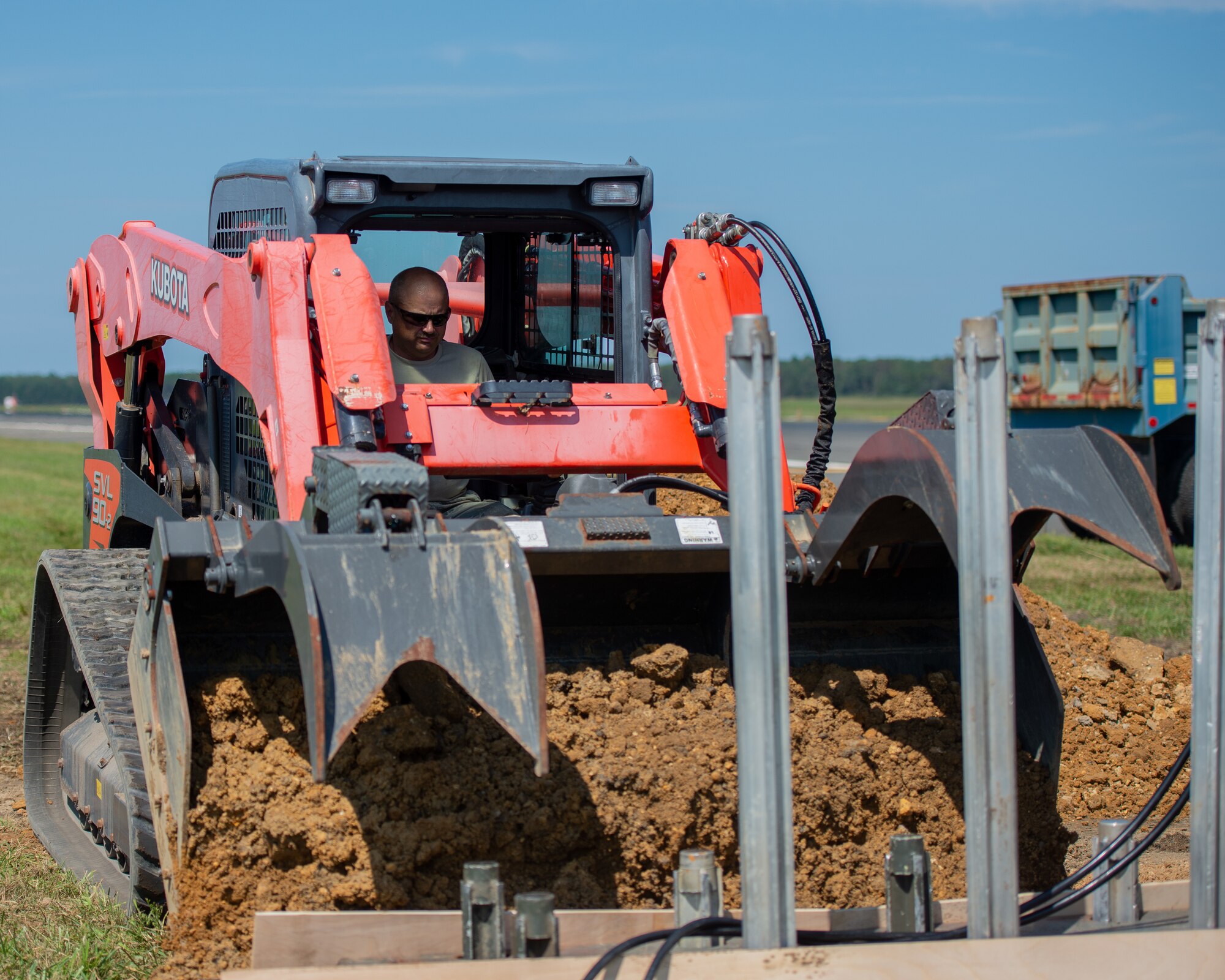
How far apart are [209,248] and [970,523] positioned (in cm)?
378

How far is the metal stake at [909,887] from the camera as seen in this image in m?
3.00

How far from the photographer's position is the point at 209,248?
5.57m

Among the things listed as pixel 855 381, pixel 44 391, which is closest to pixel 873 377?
pixel 855 381

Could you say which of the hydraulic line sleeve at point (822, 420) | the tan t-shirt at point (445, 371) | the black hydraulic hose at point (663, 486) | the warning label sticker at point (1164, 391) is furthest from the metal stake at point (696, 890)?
the warning label sticker at point (1164, 391)

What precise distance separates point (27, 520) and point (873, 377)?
8301 centimetres

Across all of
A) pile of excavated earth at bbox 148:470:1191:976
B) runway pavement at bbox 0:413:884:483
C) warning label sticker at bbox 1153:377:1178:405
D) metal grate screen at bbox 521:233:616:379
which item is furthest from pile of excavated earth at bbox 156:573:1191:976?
runway pavement at bbox 0:413:884:483

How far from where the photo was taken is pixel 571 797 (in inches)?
142

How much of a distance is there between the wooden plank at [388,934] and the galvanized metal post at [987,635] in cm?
51

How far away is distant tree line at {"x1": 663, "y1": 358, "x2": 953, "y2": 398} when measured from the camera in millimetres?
90250

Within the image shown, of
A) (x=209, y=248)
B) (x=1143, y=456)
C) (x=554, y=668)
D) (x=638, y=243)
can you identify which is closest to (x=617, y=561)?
(x=554, y=668)

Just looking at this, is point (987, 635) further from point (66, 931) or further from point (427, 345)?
point (427, 345)

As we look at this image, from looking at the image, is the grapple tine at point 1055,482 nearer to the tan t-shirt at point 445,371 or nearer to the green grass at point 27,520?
the tan t-shirt at point 445,371

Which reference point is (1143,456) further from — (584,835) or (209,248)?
(584,835)

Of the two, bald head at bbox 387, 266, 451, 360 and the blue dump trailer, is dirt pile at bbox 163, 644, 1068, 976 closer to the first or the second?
bald head at bbox 387, 266, 451, 360
